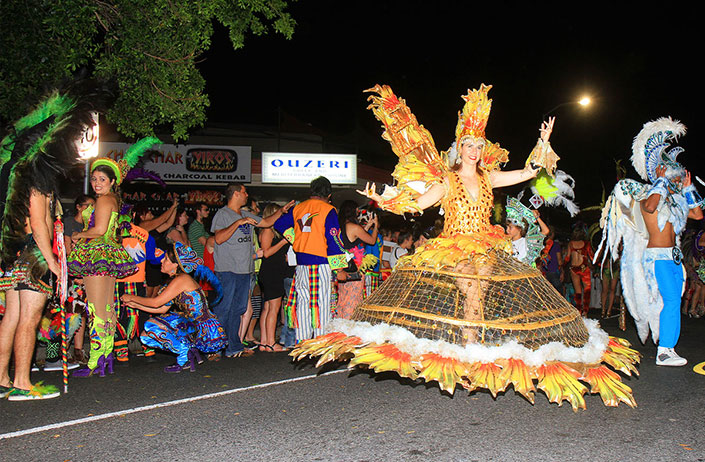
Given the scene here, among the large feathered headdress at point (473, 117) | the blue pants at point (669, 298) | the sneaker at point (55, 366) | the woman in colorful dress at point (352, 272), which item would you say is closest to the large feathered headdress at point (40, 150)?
the sneaker at point (55, 366)

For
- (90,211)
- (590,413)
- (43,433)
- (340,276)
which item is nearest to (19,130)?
(90,211)

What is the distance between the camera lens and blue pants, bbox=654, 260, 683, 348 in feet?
21.1

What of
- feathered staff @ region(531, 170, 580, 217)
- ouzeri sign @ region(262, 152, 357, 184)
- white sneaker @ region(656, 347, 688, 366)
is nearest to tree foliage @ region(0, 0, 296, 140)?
feathered staff @ region(531, 170, 580, 217)

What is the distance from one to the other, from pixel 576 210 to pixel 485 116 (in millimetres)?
2133

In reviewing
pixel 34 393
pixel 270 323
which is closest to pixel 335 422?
pixel 34 393

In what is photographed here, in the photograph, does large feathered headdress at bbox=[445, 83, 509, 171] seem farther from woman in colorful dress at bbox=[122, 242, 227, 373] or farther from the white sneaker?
woman in colorful dress at bbox=[122, 242, 227, 373]

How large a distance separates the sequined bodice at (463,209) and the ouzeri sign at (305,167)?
19168 mm

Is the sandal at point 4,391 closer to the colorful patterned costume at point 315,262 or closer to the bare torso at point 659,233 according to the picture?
the colorful patterned costume at point 315,262

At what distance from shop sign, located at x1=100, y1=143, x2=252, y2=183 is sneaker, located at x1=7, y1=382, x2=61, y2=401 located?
17.5 meters

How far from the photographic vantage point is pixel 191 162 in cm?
2233

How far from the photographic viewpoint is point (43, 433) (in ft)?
13.8

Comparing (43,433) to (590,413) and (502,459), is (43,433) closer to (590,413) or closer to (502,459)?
(502,459)

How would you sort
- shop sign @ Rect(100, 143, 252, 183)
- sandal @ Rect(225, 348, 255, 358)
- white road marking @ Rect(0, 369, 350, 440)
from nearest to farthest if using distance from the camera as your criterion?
white road marking @ Rect(0, 369, 350, 440) → sandal @ Rect(225, 348, 255, 358) → shop sign @ Rect(100, 143, 252, 183)

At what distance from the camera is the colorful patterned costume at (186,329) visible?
643cm
